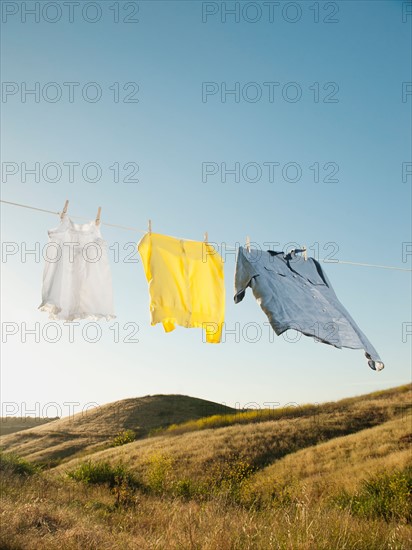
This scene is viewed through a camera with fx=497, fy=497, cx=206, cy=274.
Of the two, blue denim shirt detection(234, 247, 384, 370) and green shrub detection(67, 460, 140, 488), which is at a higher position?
blue denim shirt detection(234, 247, 384, 370)

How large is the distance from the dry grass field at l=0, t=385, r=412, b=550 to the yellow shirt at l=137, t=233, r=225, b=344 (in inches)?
112

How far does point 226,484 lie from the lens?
17.0 metres

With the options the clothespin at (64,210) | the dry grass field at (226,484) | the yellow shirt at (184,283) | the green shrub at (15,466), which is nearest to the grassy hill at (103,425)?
the dry grass field at (226,484)

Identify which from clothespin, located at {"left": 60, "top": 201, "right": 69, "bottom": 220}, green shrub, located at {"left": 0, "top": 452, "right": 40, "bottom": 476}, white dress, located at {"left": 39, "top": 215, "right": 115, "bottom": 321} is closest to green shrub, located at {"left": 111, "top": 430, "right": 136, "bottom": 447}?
green shrub, located at {"left": 0, "top": 452, "right": 40, "bottom": 476}

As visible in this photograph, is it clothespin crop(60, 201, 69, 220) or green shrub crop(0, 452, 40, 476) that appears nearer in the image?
clothespin crop(60, 201, 69, 220)

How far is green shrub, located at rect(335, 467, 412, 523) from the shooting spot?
10.5 meters

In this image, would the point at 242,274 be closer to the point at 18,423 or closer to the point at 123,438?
the point at 123,438

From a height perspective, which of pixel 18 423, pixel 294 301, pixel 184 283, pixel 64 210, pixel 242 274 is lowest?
pixel 18 423

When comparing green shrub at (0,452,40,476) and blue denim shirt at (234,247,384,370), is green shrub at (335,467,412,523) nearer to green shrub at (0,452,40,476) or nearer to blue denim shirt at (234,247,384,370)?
blue denim shirt at (234,247,384,370)

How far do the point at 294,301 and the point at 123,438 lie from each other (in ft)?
99.8

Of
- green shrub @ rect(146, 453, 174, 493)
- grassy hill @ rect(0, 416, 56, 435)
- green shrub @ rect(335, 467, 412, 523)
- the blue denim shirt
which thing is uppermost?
the blue denim shirt

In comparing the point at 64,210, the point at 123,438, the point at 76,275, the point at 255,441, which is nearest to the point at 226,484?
the point at 255,441

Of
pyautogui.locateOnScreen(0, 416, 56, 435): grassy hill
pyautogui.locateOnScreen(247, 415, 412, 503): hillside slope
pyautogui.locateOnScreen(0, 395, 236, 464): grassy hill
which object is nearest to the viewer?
pyautogui.locateOnScreen(247, 415, 412, 503): hillside slope

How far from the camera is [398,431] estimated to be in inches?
874
